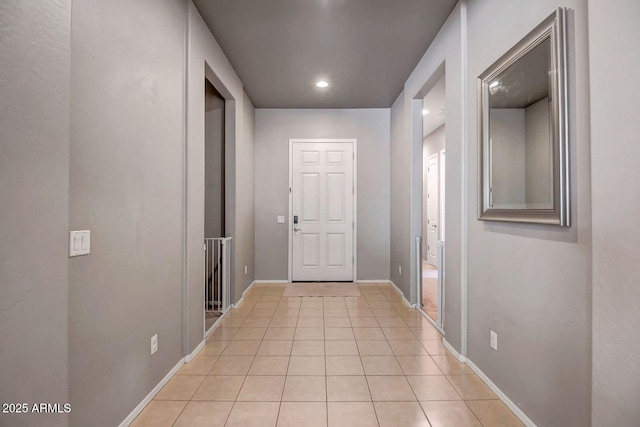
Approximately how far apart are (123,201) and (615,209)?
224 centimetres

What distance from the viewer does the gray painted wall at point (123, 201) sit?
140cm

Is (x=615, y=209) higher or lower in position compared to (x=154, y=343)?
higher

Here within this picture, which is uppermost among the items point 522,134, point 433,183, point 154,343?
point 433,183

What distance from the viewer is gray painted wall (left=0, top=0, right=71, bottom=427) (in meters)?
0.97

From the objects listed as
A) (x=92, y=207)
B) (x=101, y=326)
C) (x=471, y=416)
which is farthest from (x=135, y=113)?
(x=471, y=416)

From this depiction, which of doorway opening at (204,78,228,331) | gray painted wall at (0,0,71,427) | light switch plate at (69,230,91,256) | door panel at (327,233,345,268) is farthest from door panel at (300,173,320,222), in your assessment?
gray painted wall at (0,0,71,427)

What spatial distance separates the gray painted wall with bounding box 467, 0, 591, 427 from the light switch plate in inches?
87.0

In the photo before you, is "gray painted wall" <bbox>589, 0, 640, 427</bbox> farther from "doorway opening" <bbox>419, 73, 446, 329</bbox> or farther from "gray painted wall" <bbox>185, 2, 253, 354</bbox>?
"doorway opening" <bbox>419, 73, 446, 329</bbox>

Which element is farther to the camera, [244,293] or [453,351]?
[244,293]

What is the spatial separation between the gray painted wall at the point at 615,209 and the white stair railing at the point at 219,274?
3.21 metres

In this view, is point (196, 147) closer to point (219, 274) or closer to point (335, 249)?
point (219, 274)

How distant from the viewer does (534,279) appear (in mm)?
1646

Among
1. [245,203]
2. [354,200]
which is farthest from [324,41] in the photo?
[354,200]

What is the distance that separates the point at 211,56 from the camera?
117 inches
